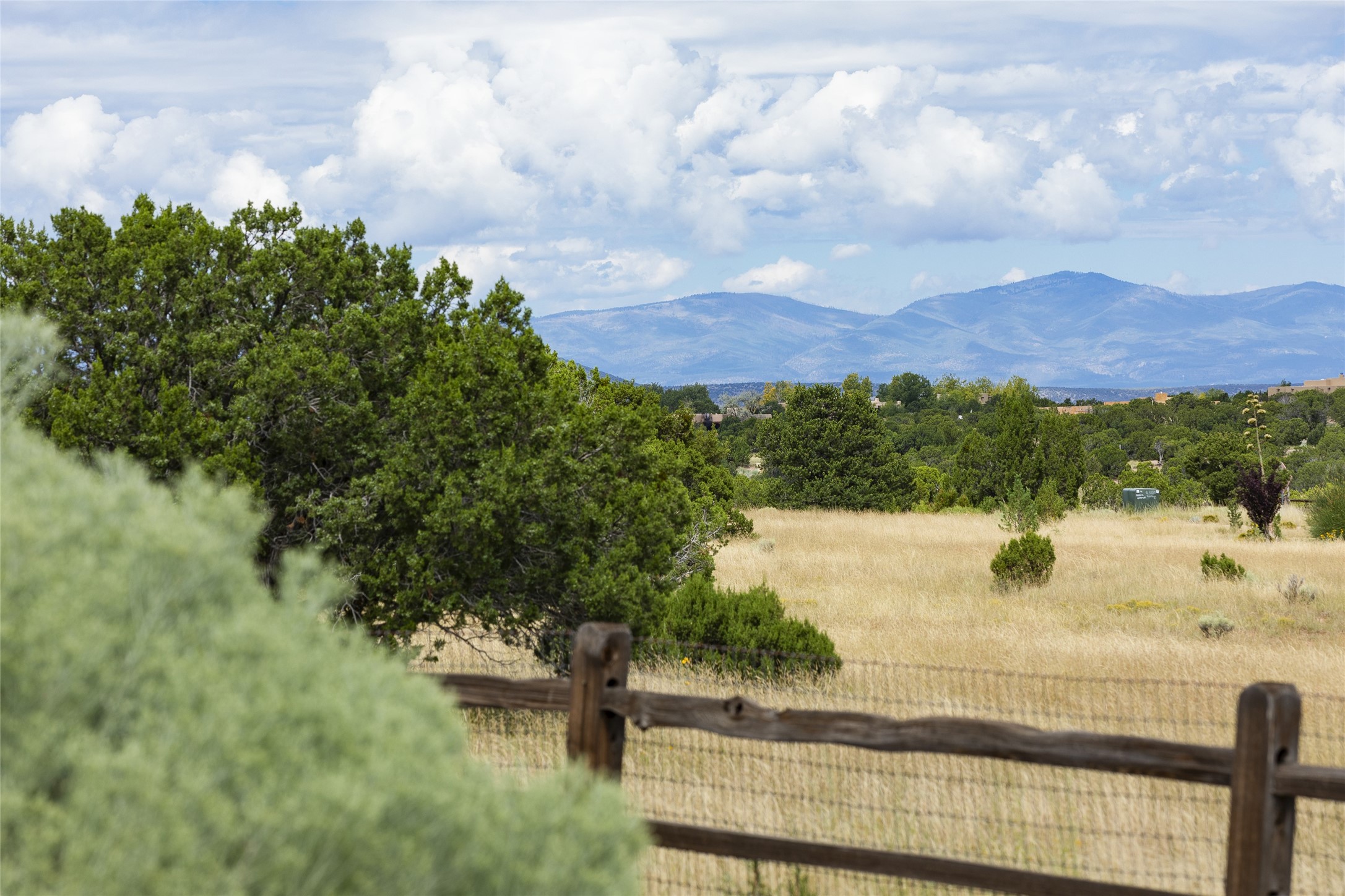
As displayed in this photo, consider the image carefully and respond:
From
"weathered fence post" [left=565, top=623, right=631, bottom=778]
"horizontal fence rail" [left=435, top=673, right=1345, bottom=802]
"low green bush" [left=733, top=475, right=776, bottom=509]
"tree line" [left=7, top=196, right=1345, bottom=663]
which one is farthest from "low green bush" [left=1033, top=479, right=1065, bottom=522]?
"weathered fence post" [left=565, top=623, right=631, bottom=778]

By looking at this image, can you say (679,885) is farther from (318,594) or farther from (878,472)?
(878,472)

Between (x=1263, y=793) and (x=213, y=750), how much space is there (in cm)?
346

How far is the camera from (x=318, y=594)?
2688mm

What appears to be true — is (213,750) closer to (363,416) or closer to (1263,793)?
(1263,793)

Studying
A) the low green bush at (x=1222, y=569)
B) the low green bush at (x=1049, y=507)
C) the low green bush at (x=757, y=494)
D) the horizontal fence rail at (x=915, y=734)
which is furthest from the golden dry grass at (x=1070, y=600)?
the horizontal fence rail at (x=915, y=734)

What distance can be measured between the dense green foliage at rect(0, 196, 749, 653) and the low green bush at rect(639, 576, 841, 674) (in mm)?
1596

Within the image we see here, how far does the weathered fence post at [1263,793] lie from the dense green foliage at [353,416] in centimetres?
516

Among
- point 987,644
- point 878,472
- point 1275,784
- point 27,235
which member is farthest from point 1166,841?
point 878,472

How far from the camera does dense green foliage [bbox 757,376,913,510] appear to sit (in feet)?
110

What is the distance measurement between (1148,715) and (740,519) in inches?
607

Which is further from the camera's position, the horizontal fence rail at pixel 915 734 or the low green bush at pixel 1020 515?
the low green bush at pixel 1020 515

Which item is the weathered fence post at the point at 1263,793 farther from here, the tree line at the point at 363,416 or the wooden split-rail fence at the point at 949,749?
the tree line at the point at 363,416

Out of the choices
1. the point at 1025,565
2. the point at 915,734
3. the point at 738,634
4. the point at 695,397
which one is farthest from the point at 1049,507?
the point at 695,397

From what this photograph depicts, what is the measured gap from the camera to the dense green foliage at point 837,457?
33469 mm
